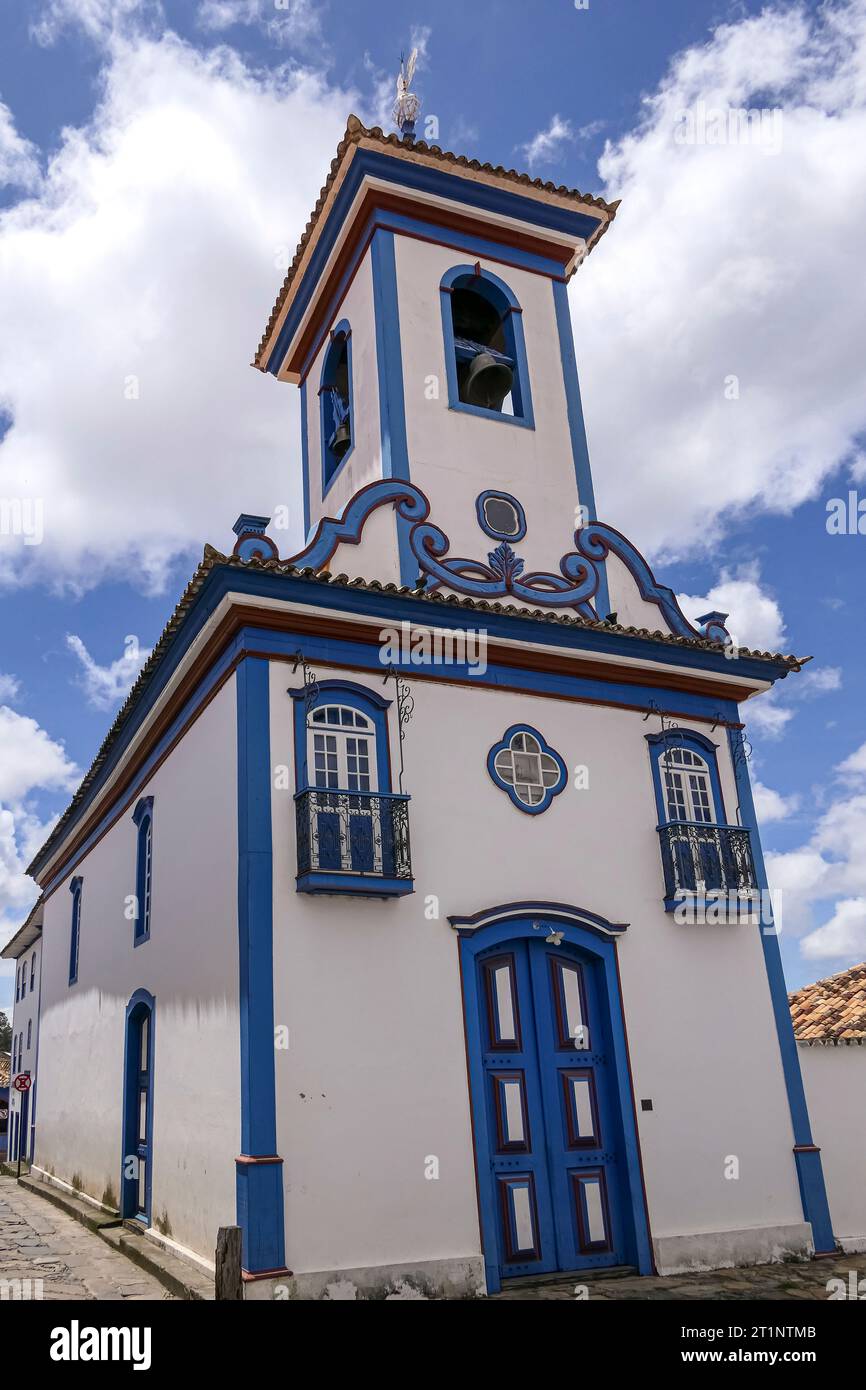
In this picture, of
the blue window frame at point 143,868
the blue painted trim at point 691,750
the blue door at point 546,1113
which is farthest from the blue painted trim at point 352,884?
the blue window frame at point 143,868

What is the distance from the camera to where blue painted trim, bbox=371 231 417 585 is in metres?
11.1

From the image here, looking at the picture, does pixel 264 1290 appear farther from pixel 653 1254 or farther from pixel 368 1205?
pixel 653 1254

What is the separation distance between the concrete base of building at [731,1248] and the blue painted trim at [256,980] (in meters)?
3.36

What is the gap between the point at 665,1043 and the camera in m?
9.59

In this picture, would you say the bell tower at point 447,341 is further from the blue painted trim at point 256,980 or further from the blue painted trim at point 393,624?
the blue painted trim at point 256,980

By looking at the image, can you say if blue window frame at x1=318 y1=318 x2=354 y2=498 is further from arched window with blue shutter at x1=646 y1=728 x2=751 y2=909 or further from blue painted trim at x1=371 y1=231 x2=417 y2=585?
arched window with blue shutter at x1=646 y1=728 x2=751 y2=909

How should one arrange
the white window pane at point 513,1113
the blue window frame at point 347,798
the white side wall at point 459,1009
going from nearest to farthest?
1. the white side wall at point 459,1009
2. the blue window frame at point 347,798
3. the white window pane at point 513,1113

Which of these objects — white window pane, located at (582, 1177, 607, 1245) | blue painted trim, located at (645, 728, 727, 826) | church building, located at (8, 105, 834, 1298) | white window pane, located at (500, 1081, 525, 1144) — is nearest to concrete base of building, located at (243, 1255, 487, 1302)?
church building, located at (8, 105, 834, 1298)

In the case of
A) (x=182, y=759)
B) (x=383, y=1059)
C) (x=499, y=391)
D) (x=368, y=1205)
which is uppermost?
(x=499, y=391)

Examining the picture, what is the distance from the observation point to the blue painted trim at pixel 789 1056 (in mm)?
9703

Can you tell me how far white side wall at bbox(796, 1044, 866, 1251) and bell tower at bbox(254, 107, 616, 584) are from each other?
5657 millimetres

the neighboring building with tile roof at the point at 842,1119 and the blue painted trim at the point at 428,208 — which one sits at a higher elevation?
the blue painted trim at the point at 428,208
